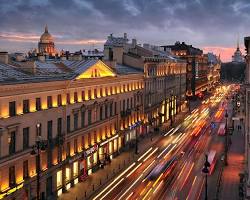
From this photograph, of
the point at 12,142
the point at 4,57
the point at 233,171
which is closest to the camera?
the point at 12,142

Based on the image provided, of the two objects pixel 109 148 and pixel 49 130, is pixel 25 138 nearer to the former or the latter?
pixel 49 130

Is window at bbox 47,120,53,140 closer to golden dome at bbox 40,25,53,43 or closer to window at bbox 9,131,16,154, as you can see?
window at bbox 9,131,16,154

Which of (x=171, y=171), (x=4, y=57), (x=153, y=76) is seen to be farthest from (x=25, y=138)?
(x=153, y=76)

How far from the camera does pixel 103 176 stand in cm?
5484

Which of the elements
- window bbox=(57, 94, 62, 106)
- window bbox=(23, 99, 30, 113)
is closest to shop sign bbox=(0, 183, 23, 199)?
window bbox=(23, 99, 30, 113)

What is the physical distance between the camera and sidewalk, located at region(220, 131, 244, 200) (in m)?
47.5

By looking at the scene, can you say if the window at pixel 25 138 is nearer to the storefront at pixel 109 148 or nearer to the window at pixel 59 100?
the window at pixel 59 100

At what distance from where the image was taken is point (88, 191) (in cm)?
4847

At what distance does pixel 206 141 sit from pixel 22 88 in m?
47.3

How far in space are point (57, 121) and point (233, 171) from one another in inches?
971

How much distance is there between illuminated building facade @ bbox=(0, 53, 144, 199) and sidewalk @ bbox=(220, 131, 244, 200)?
1719cm

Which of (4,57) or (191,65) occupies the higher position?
(191,65)

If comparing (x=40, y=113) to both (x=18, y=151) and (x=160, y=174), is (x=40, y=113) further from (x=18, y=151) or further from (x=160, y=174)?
(x=160, y=174)

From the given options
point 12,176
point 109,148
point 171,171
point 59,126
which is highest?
point 59,126
